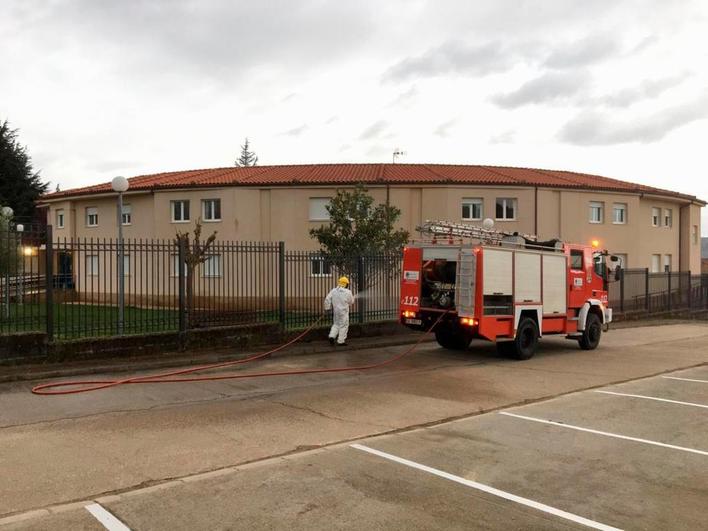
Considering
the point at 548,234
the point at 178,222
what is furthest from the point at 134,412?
the point at 548,234

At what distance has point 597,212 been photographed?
3094 centimetres

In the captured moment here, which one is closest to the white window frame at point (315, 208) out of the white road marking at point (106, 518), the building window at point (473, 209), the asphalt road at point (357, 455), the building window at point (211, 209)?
the building window at point (211, 209)

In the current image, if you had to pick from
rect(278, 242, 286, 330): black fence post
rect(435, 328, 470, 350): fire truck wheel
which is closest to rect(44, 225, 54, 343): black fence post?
rect(278, 242, 286, 330): black fence post

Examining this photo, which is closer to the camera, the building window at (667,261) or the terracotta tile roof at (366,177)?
the terracotta tile roof at (366,177)

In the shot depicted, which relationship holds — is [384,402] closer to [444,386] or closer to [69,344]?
[444,386]

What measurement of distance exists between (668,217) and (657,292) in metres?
10.6

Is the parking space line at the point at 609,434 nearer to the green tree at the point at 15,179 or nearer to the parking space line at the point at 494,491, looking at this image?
the parking space line at the point at 494,491

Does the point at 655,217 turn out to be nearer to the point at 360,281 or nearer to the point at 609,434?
the point at 360,281

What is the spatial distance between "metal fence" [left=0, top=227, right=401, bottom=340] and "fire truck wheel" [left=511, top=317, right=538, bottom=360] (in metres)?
4.20

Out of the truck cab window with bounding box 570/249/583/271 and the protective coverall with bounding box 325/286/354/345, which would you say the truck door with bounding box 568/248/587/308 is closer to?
the truck cab window with bounding box 570/249/583/271

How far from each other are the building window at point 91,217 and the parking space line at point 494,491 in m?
29.8

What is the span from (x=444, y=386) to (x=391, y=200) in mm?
19063

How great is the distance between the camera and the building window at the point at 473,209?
28672 mm

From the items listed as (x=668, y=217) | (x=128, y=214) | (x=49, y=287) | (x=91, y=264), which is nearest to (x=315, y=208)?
(x=128, y=214)
